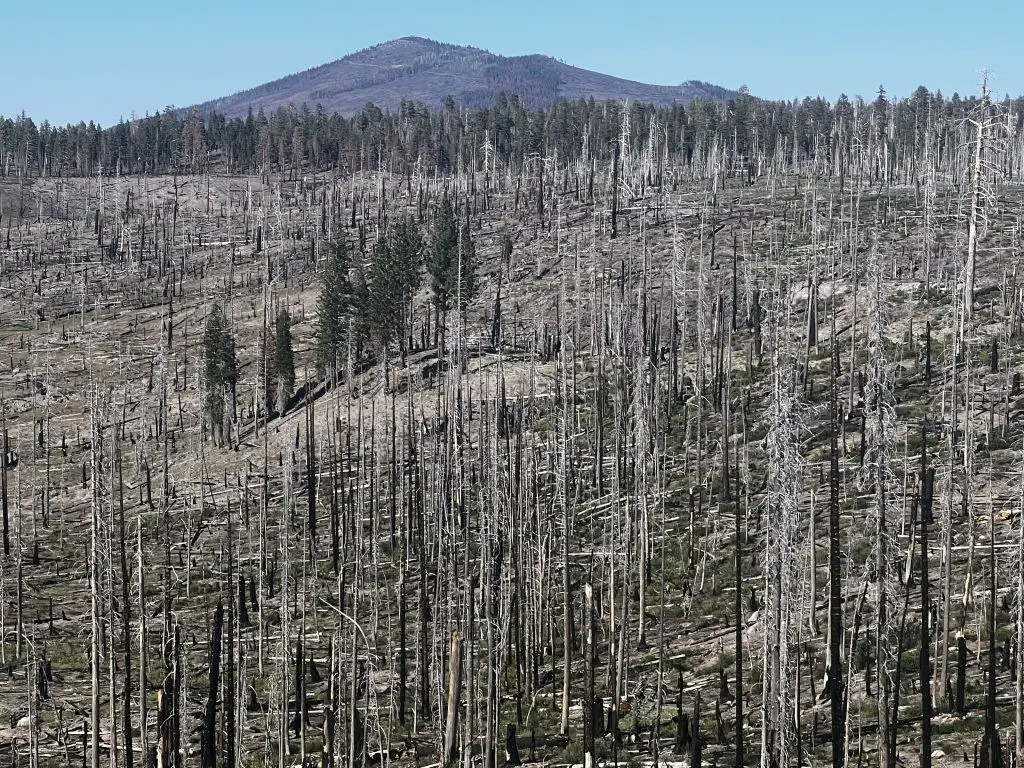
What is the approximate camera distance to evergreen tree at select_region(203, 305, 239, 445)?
9119 centimetres

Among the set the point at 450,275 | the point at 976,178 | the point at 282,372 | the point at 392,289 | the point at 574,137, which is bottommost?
the point at 282,372

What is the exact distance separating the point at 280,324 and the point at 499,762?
6163 centimetres

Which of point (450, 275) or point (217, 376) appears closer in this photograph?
point (217, 376)

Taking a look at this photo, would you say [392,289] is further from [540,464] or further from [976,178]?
[976,178]

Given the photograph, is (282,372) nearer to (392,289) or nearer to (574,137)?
(392,289)

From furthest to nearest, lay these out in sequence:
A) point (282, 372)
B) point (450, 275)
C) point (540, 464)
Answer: point (450, 275) → point (282, 372) → point (540, 464)

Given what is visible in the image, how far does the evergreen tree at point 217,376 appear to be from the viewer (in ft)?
299

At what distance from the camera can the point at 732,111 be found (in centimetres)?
17612

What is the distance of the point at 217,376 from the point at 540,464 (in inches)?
1206

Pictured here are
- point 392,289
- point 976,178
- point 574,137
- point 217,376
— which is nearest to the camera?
point 976,178

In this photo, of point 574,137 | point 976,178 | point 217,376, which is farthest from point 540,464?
point 574,137

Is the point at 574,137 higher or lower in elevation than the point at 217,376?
higher

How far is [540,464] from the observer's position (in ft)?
236

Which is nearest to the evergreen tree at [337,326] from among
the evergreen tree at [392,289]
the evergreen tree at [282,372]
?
the evergreen tree at [392,289]
